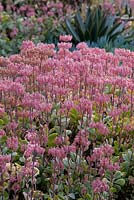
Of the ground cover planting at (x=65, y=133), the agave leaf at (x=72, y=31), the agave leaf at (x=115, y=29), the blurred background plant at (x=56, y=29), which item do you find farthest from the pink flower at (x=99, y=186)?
the agave leaf at (x=115, y=29)

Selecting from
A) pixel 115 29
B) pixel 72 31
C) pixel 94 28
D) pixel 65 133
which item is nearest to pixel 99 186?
pixel 65 133

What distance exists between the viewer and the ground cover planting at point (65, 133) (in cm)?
216

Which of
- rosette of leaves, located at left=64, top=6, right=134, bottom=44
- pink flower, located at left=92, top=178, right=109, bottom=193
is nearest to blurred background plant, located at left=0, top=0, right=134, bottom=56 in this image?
rosette of leaves, located at left=64, top=6, right=134, bottom=44

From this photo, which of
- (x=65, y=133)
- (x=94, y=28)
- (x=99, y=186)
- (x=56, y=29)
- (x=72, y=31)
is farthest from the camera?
(x=56, y=29)

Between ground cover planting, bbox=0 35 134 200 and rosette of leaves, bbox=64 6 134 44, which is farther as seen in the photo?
rosette of leaves, bbox=64 6 134 44

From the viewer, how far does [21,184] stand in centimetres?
219

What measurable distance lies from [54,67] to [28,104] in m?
0.77

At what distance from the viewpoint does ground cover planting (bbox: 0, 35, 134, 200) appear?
2.16m

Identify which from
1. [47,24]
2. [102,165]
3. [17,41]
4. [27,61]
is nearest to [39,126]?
[102,165]

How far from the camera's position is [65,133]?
2.50 metres

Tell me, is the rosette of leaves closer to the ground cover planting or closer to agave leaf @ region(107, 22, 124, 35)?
agave leaf @ region(107, 22, 124, 35)

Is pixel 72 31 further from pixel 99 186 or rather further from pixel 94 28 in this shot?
pixel 99 186

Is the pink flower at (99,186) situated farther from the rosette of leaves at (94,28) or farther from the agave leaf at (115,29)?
the agave leaf at (115,29)

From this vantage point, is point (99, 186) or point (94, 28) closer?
point (99, 186)
